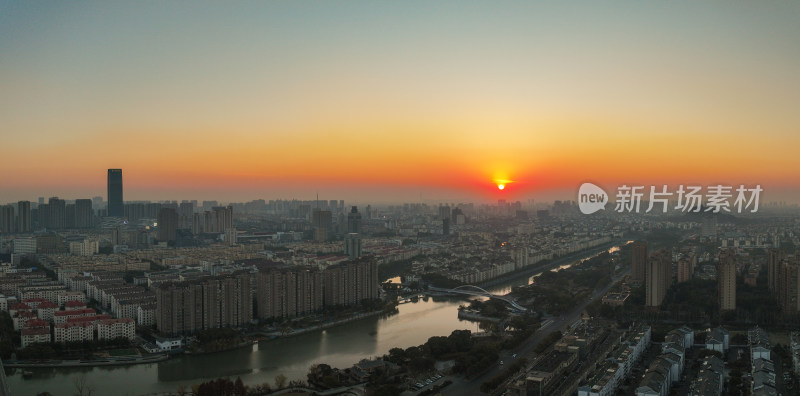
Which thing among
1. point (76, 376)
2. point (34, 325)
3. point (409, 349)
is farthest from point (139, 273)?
point (409, 349)

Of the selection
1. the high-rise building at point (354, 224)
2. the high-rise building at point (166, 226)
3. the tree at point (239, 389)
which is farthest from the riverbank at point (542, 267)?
the high-rise building at point (166, 226)

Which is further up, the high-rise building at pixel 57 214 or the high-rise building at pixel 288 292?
the high-rise building at pixel 57 214

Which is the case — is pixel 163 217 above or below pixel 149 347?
above

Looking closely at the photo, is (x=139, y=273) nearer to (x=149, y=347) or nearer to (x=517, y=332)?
(x=149, y=347)

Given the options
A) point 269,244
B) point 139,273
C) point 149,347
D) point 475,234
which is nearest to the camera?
point 149,347

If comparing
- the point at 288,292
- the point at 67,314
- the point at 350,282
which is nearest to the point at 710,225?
the point at 350,282

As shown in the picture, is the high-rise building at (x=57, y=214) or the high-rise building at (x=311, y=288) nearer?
the high-rise building at (x=311, y=288)

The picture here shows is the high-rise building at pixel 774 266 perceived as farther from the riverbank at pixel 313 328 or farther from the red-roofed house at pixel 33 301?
the red-roofed house at pixel 33 301
